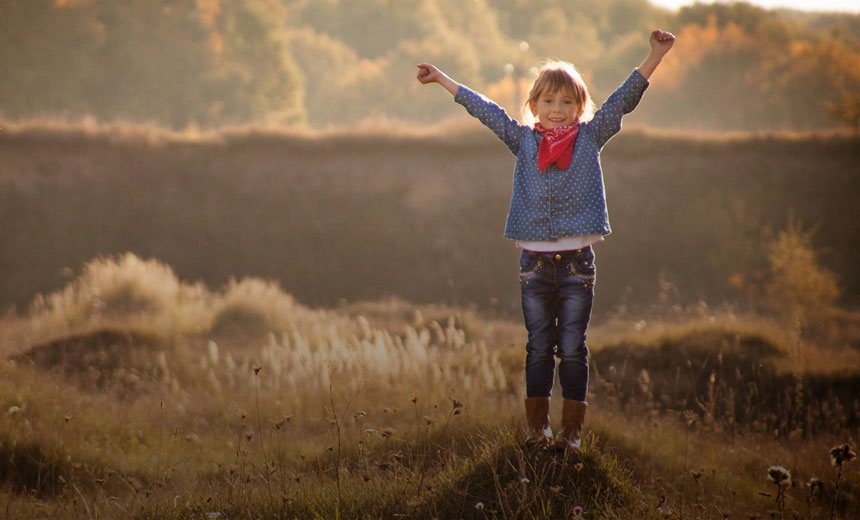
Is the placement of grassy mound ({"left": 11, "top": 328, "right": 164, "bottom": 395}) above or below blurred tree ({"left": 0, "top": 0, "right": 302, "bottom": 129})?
below

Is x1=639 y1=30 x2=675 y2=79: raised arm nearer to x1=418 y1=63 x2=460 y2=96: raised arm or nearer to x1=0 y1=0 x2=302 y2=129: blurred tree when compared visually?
x1=418 y1=63 x2=460 y2=96: raised arm

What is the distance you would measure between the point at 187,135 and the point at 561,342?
650 inches

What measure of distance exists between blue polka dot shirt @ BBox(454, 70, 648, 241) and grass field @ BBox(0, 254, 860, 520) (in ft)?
3.84

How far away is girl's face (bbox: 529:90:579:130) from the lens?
4.47 meters

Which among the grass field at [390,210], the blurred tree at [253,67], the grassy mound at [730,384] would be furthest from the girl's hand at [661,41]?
the blurred tree at [253,67]

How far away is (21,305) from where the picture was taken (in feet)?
48.1

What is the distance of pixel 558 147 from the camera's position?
4.43 m

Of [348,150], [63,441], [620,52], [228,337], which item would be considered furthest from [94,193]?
[620,52]

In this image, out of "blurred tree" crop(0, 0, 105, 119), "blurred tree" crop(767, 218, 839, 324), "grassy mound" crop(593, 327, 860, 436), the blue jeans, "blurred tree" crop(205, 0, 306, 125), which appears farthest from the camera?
"blurred tree" crop(205, 0, 306, 125)

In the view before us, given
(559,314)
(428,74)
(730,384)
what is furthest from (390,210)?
(559,314)

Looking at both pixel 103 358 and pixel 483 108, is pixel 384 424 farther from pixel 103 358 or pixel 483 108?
pixel 103 358

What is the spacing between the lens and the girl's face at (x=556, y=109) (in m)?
4.47

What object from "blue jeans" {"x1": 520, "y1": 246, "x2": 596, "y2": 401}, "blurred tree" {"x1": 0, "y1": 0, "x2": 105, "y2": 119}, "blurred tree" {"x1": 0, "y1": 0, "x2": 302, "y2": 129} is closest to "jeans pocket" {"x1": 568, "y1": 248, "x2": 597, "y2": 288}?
"blue jeans" {"x1": 520, "y1": 246, "x2": 596, "y2": 401}

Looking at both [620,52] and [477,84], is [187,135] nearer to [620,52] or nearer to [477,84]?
[477,84]
